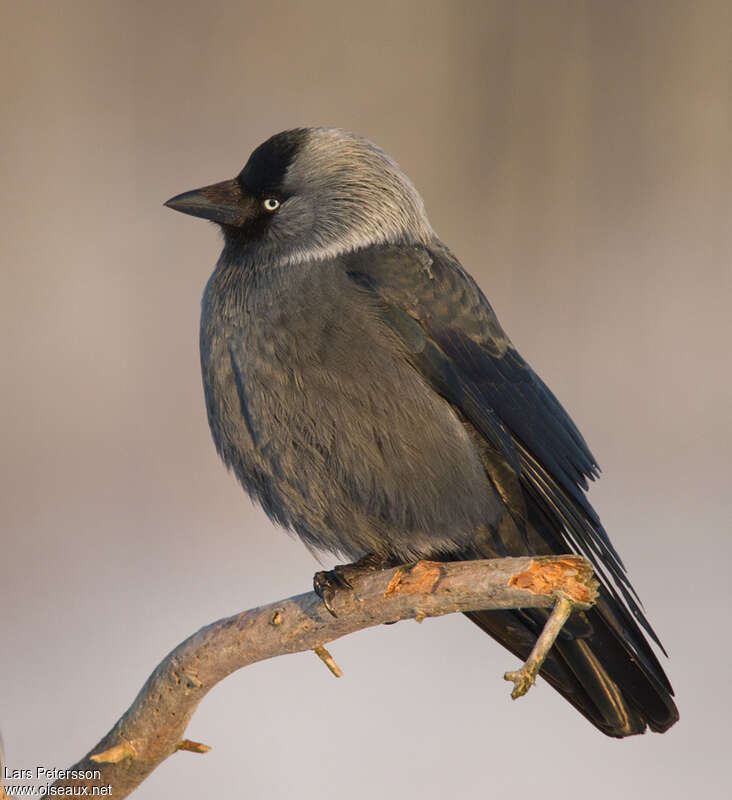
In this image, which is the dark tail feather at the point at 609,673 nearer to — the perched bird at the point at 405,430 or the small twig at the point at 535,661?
the perched bird at the point at 405,430

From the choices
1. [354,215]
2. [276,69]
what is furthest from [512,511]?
[276,69]

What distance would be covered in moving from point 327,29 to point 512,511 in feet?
7.84

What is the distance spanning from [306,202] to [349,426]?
52 cm

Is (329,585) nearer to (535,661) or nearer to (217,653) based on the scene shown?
(217,653)

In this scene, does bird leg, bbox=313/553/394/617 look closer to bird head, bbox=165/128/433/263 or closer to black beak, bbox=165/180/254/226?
bird head, bbox=165/128/433/263

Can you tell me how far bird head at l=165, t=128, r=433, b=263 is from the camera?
2.17 meters

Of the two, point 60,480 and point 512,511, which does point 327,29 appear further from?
point 512,511

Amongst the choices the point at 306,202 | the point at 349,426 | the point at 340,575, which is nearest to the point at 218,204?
the point at 306,202

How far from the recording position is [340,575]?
77.5 inches

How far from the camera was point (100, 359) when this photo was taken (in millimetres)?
3695

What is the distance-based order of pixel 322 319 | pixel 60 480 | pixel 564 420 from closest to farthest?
pixel 322 319 → pixel 564 420 → pixel 60 480

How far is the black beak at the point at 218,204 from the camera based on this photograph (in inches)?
86.2

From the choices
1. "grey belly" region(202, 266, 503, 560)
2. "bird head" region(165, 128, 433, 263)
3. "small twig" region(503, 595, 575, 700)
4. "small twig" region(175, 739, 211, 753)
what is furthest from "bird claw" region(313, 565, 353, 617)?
"bird head" region(165, 128, 433, 263)

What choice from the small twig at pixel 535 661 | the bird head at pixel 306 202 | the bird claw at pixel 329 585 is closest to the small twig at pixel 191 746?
the bird claw at pixel 329 585
